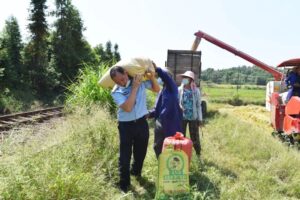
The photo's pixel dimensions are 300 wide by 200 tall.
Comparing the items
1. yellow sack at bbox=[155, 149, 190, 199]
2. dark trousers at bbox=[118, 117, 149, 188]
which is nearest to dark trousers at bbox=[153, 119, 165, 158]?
dark trousers at bbox=[118, 117, 149, 188]

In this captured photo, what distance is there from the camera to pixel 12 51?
91.9ft

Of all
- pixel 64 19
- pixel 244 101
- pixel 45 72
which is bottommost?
pixel 244 101

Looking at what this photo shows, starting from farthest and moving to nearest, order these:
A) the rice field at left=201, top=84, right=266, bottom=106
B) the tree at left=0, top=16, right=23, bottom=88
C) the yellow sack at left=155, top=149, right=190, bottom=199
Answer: the rice field at left=201, top=84, right=266, bottom=106 < the tree at left=0, top=16, right=23, bottom=88 < the yellow sack at left=155, top=149, right=190, bottom=199

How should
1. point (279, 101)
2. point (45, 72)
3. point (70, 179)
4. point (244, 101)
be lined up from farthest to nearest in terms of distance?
1. point (244, 101)
2. point (45, 72)
3. point (279, 101)
4. point (70, 179)

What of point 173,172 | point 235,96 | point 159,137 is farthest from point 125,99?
point 235,96

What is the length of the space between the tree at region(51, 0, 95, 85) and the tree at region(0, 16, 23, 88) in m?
4.88

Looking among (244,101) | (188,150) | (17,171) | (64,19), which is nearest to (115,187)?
(188,150)

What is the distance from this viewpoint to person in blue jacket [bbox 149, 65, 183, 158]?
558cm

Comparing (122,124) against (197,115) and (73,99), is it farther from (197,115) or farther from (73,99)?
(73,99)

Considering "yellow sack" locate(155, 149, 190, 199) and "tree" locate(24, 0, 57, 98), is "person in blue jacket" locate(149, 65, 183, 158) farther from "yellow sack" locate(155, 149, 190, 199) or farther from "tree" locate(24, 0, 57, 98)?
"tree" locate(24, 0, 57, 98)

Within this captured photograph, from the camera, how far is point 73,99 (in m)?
11.1

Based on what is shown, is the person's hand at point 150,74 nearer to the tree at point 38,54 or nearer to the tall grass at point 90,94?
the tall grass at point 90,94

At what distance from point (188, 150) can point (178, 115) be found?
0.78 metres

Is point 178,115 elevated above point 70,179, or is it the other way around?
point 178,115
